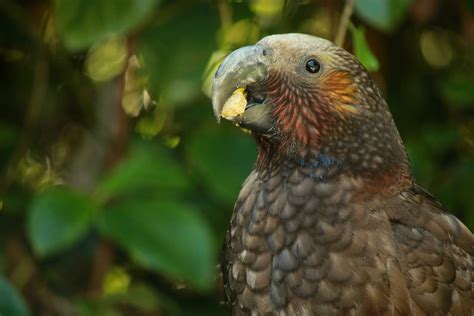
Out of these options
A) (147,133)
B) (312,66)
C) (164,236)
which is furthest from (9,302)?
(147,133)

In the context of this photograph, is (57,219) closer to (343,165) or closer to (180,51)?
(180,51)

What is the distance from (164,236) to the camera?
2.85 meters

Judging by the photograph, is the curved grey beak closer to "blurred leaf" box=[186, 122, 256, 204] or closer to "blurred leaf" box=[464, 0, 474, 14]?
"blurred leaf" box=[186, 122, 256, 204]

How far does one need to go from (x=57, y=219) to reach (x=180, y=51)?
596 millimetres

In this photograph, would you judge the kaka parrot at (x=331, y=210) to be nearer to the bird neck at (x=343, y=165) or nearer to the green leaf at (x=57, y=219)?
the bird neck at (x=343, y=165)

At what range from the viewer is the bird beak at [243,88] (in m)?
2.14

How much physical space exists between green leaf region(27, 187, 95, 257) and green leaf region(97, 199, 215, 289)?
0.18 ft

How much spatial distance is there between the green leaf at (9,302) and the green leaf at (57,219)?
0.21 metres

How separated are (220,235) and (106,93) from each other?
0.61 metres

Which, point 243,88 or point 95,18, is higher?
point 243,88

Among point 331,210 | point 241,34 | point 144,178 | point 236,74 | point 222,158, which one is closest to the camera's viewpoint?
point 236,74

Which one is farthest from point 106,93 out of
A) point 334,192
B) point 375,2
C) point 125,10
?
point 334,192

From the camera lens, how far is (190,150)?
3.11 meters

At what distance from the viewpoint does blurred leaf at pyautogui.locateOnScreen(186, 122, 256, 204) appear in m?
3.01
